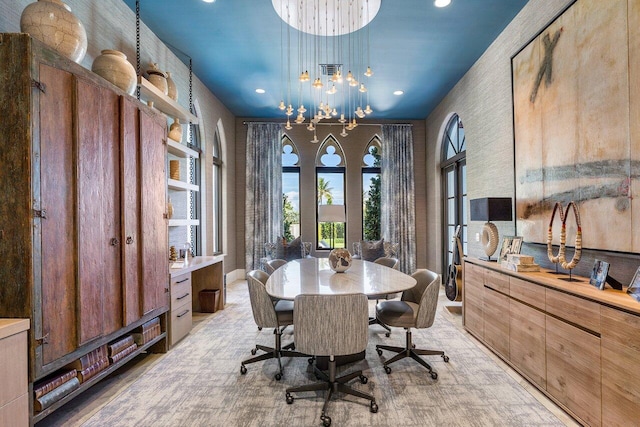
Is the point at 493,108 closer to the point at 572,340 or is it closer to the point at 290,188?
the point at 572,340

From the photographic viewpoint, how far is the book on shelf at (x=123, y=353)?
7.72 feet

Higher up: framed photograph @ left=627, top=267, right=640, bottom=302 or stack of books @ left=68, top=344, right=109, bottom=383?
framed photograph @ left=627, top=267, right=640, bottom=302

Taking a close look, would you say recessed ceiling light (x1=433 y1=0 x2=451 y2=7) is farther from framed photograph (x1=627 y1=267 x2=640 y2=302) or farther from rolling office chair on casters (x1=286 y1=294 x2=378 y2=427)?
rolling office chair on casters (x1=286 y1=294 x2=378 y2=427)

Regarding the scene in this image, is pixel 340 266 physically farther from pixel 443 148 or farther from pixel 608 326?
pixel 443 148

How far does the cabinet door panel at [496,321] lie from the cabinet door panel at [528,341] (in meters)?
0.07

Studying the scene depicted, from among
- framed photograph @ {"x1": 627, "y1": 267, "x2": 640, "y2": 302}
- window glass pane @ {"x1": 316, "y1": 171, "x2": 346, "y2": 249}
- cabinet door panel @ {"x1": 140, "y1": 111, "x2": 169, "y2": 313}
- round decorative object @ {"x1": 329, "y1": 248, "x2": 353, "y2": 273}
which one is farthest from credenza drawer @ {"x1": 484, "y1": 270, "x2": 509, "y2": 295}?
window glass pane @ {"x1": 316, "y1": 171, "x2": 346, "y2": 249}

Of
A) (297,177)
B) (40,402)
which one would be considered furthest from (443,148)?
(40,402)

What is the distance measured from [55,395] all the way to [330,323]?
5.41 feet

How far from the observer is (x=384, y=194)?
6707mm

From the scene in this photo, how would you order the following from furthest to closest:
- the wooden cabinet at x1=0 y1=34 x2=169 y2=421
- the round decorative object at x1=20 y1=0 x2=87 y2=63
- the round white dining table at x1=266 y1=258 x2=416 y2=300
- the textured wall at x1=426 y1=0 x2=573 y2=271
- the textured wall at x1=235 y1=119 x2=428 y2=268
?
the textured wall at x1=235 y1=119 x2=428 y2=268 < the textured wall at x1=426 y1=0 x2=573 y2=271 < the round white dining table at x1=266 y1=258 x2=416 y2=300 < the round decorative object at x1=20 y1=0 x2=87 y2=63 < the wooden cabinet at x1=0 y1=34 x2=169 y2=421

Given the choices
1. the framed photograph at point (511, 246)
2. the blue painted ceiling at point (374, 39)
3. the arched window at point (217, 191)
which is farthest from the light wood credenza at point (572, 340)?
the arched window at point (217, 191)

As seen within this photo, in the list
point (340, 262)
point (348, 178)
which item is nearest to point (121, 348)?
point (340, 262)

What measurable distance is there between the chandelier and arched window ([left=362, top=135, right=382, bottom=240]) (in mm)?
2023

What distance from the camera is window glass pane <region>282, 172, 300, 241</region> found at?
22.8 feet
